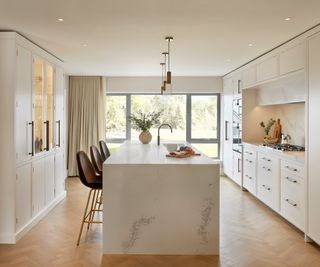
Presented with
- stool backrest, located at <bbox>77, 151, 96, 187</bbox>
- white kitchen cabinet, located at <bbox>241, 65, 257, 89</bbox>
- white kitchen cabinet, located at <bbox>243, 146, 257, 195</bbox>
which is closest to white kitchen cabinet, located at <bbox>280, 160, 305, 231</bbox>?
white kitchen cabinet, located at <bbox>243, 146, 257, 195</bbox>

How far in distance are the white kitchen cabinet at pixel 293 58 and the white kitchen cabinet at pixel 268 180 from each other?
1.33 m

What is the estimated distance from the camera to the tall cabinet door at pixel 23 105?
392 cm

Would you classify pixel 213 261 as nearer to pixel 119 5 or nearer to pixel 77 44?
pixel 119 5

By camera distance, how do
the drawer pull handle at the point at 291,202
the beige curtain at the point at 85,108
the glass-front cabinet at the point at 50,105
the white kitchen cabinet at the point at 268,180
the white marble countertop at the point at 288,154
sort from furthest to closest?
the beige curtain at the point at 85,108
the glass-front cabinet at the point at 50,105
the white kitchen cabinet at the point at 268,180
the drawer pull handle at the point at 291,202
the white marble countertop at the point at 288,154

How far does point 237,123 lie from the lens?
6949 millimetres

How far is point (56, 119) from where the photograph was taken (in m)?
5.58

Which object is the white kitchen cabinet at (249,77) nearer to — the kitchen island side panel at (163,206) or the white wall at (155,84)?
the white wall at (155,84)

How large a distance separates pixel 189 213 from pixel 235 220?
157 centimetres

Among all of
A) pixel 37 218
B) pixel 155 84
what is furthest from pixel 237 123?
pixel 37 218

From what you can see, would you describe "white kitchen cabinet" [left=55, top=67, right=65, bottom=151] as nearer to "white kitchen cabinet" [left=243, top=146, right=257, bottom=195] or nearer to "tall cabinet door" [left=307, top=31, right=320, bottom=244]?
"white kitchen cabinet" [left=243, top=146, right=257, bottom=195]

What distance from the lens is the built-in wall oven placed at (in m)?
6.72

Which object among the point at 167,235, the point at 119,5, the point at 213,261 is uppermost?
the point at 119,5

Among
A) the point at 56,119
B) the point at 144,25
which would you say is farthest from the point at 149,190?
the point at 56,119

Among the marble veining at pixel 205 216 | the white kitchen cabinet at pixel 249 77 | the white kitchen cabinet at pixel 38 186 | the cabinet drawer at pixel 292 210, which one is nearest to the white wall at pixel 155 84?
the white kitchen cabinet at pixel 249 77
